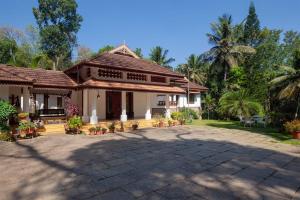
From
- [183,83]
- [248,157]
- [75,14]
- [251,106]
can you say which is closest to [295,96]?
[251,106]

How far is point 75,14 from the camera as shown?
4662 centimetres

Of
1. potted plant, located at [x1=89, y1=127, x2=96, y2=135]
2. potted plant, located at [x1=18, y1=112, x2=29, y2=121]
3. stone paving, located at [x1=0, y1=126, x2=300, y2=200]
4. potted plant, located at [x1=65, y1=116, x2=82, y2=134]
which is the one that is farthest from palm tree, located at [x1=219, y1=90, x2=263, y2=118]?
potted plant, located at [x1=18, y1=112, x2=29, y2=121]

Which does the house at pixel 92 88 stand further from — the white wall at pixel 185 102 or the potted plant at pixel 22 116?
the white wall at pixel 185 102

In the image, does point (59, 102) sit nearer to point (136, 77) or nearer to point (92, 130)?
point (92, 130)

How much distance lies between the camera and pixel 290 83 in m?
16.9

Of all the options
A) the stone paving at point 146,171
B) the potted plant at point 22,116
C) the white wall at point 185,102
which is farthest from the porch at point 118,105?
the stone paving at point 146,171

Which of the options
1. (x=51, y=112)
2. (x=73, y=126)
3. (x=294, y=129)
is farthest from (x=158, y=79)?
(x=294, y=129)

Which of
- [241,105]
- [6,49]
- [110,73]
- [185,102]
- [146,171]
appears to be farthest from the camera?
[6,49]

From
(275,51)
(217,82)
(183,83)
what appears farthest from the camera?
(275,51)

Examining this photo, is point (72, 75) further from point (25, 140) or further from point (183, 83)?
point (183, 83)

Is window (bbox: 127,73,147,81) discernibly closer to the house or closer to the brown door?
the house

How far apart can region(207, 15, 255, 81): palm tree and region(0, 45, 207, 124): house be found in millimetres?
13016

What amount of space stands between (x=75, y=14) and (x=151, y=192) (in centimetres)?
4703

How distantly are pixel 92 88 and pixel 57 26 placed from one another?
31813 mm
